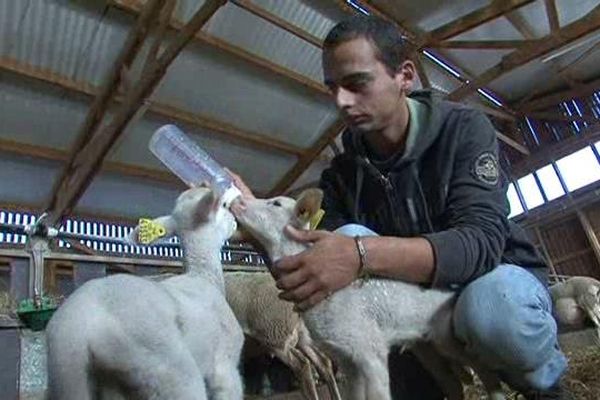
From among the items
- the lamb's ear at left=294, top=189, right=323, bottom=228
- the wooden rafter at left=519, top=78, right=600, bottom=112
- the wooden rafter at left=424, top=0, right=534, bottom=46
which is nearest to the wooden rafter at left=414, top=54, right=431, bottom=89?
the wooden rafter at left=424, top=0, right=534, bottom=46

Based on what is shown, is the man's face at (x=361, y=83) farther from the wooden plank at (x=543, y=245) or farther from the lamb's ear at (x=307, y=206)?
the wooden plank at (x=543, y=245)

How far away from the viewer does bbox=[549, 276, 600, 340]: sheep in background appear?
15.6 ft

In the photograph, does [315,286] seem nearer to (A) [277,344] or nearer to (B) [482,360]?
(B) [482,360]

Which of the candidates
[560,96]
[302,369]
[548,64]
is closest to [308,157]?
[548,64]

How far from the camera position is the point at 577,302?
4.98 metres

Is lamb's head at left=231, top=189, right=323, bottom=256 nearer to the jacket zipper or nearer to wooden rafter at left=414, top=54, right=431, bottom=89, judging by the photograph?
the jacket zipper

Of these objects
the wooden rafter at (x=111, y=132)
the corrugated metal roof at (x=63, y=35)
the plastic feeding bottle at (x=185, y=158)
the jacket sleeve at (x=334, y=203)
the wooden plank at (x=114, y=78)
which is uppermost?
the corrugated metal roof at (x=63, y=35)

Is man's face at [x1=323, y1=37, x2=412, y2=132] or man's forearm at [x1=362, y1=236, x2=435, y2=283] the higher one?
man's face at [x1=323, y1=37, x2=412, y2=132]

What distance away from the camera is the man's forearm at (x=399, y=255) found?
1.31m

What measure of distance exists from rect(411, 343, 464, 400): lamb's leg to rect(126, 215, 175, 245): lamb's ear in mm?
977

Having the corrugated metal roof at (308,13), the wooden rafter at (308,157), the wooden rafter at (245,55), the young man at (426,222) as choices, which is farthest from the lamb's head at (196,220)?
the wooden rafter at (308,157)

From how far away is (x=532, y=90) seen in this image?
9.86 m

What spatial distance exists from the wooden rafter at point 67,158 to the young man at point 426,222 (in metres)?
5.56

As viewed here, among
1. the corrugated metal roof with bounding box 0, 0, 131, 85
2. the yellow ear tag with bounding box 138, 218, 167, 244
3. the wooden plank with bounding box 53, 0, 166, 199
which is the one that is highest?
the corrugated metal roof with bounding box 0, 0, 131, 85
